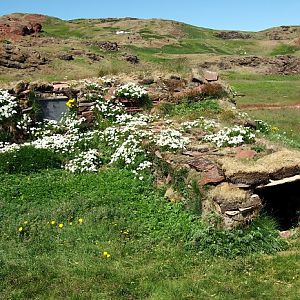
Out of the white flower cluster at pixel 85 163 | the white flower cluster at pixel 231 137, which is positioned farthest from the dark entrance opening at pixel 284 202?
the white flower cluster at pixel 85 163

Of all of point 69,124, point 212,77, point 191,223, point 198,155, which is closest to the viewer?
point 191,223

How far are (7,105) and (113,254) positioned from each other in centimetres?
578

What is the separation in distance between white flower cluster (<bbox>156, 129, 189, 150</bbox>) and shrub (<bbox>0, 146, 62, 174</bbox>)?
2.12 m

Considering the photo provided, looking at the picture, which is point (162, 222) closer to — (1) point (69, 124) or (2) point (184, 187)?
(2) point (184, 187)

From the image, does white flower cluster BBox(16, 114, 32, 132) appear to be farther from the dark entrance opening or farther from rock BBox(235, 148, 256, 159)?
the dark entrance opening

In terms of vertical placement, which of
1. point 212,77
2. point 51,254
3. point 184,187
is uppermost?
point 212,77

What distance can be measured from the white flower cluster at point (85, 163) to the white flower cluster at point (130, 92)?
2245mm

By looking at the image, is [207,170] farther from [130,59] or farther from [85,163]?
[130,59]

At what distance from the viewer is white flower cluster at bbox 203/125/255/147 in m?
8.65

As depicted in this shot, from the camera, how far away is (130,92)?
1157 centimetres

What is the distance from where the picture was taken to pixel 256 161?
25.0ft

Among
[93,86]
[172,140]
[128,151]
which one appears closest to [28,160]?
[128,151]

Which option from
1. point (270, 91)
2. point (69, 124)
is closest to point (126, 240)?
point (69, 124)

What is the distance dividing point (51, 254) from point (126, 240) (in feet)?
3.42
